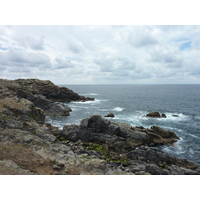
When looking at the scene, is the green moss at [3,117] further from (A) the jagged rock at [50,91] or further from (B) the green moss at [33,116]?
(A) the jagged rock at [50,91]

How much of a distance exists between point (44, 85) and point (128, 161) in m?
85.1

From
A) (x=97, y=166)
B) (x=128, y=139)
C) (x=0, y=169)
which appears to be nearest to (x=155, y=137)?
(x=128, y=139)

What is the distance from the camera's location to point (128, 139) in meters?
33.1

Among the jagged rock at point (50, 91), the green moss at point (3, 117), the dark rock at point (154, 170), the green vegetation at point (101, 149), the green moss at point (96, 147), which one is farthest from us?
the jagged rock at point (50, 91)

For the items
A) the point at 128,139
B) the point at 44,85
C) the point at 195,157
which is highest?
the point at 44,85

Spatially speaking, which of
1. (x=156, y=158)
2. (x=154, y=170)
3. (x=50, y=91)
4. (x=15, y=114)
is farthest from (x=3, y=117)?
(x=50, y=91)

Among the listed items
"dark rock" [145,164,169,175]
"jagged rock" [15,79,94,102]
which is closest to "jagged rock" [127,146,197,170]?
"dark rock" [145,164,169,175]

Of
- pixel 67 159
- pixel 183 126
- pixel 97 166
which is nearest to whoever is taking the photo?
pixel 97 166

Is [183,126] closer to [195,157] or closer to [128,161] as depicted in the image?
[195,157]

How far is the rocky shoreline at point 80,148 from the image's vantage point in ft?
49.0

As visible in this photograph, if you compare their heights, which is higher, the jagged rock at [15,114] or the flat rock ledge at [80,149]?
the jagged rock at [15,114]

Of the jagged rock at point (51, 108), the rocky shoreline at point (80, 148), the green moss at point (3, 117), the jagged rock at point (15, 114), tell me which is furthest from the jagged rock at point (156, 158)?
the jagged rock at point (51, 108)

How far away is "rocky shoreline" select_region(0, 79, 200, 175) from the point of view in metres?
14.9

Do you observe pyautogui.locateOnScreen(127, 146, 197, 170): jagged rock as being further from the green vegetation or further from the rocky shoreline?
the green vegetation
